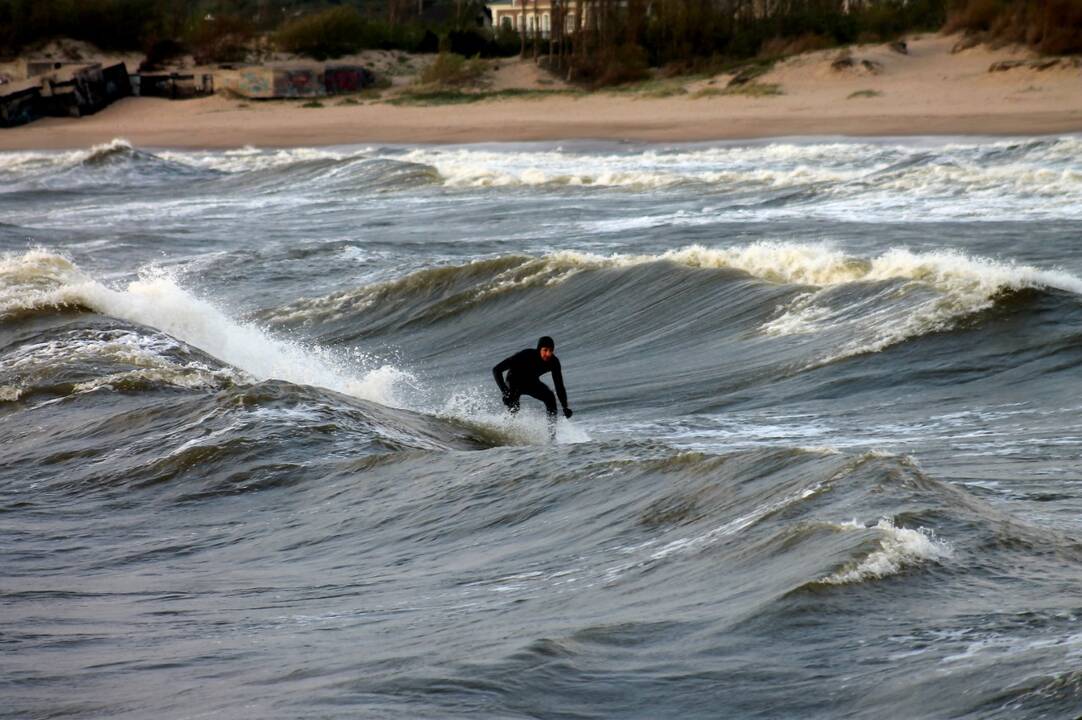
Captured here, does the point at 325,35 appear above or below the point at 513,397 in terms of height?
above

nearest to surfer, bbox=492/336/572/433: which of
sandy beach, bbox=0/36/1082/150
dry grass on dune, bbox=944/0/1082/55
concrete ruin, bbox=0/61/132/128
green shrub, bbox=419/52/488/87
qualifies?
sandy beach, bbox=0/36/1082/150

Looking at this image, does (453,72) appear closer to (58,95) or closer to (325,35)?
(325,35)

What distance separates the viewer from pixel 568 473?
9562 mm

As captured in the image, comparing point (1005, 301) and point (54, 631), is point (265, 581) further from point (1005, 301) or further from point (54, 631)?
point (1005, 301)

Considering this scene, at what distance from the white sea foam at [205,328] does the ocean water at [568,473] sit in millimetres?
63

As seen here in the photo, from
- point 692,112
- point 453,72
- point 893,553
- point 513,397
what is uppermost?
point 453,72

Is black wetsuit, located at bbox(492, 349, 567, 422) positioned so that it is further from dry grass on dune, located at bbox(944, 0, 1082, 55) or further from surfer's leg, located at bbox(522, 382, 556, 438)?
dry grass on dune, located at bbox(944, 0, 1082, 55)

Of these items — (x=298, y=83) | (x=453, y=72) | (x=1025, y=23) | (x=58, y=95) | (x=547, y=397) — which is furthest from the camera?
(x=298, y=83)

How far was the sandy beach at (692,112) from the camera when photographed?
38406 mm

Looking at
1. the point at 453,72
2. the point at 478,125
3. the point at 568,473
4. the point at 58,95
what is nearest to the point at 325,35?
the point at 453,72

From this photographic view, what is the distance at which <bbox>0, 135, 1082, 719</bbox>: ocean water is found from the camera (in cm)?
600

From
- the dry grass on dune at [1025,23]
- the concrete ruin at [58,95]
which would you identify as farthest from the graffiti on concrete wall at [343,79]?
the dry grass on dune at [1025,23]

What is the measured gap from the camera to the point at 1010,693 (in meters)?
5.29

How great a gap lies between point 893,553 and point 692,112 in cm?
3916
